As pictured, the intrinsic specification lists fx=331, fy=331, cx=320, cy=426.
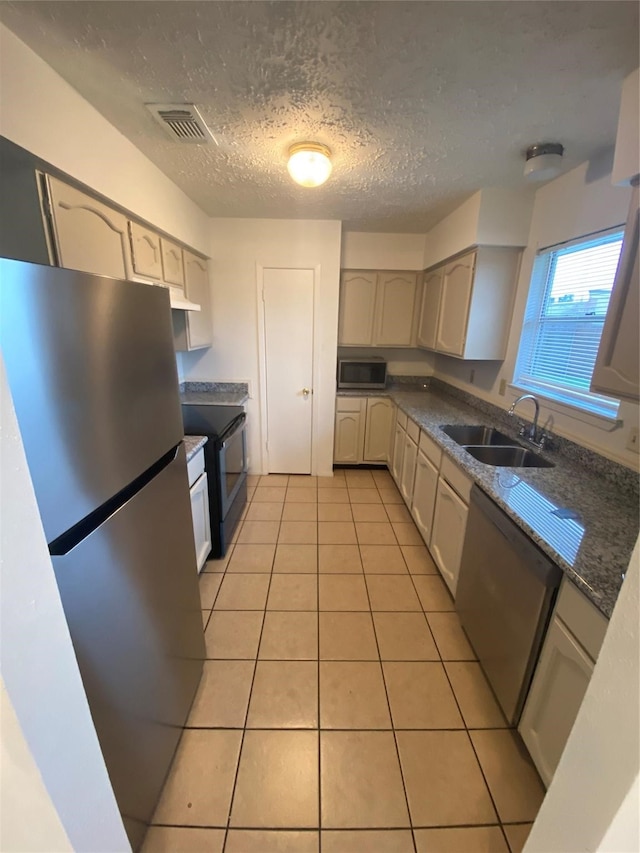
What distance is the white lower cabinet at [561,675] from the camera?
0.94m

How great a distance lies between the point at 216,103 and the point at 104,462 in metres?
1.54

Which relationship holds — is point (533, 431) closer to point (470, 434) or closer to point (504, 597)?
point (470, 434)

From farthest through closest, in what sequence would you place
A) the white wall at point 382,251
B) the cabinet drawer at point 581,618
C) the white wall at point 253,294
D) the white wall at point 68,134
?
the white wall at point 382,251 → the white wall at point 253,294 → the white wall at point 68,134 → the cabinet drawer at point 581,618

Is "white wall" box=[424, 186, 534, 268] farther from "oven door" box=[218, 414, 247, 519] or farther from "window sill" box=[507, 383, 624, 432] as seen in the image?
"oven door" box=[218, 414, 247, 519]

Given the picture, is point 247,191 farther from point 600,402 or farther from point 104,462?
point 600,402

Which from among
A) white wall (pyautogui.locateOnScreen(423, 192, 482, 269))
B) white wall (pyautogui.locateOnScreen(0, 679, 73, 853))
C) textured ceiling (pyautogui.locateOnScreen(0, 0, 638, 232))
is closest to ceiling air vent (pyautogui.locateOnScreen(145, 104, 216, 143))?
textured ceiling (pyautogui.locateOnScreen(0, 0, 638, 232))

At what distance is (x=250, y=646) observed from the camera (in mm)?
1667

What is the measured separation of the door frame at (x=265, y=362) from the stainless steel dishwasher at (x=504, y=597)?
200 centimetres

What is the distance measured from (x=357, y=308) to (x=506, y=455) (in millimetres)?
2160

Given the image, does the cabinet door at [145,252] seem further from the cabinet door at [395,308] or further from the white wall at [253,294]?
the cabinet door at [395,308]

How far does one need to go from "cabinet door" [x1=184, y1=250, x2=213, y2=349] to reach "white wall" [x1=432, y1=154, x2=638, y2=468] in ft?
7.80

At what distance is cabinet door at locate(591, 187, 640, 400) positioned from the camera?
1050mm

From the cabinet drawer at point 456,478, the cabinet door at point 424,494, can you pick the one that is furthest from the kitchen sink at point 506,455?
the cabinet door at point 424,494

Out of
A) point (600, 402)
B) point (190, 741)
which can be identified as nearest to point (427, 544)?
point (600, 402)
